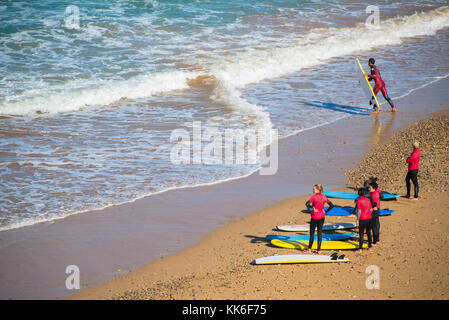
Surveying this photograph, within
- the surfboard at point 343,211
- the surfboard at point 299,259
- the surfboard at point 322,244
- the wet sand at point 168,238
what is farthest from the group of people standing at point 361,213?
the surfboard at point 343,211

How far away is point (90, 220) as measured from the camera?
337 inches

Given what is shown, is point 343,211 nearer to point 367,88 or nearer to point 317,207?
point 317,207

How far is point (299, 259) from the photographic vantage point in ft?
23.4

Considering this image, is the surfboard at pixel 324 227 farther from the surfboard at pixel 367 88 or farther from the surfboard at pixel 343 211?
the surfboard at pixel 367 88

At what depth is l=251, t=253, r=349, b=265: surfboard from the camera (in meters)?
7.09

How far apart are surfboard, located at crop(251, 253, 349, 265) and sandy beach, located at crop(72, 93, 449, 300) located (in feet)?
0.23

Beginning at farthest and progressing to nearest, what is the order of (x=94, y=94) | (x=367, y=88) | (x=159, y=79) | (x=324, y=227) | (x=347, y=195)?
1. (x=159, y=79)
2. (x=94, y=94)
3. (x=367, y=88)
4. (x=347, y=195)
5. (x=324, y=227)

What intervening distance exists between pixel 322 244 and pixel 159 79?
37.1ft

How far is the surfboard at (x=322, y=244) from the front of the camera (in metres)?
7.66

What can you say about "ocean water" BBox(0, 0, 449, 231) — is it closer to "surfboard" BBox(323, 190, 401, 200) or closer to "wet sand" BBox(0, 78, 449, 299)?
"wet sand" BBox(0, 78, 449, 299)

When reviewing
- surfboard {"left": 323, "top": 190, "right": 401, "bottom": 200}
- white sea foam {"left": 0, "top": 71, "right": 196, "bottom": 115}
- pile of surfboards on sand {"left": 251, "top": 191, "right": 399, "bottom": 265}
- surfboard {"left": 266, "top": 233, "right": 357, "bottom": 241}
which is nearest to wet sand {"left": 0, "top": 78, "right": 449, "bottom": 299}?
pile of surfboards on sand {"left": 251, "top": 191, "right": 399, "bottom": 265}

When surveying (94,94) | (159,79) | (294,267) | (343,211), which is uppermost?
(159,79)

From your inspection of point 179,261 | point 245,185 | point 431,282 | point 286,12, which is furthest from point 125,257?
point 286,12

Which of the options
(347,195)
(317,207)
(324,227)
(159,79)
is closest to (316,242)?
(324,227)
